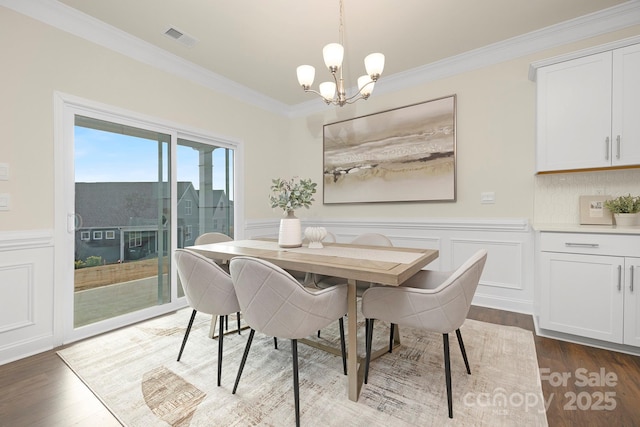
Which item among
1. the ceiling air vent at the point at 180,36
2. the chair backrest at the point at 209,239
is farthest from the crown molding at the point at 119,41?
the chair backrest at the point at 209,239

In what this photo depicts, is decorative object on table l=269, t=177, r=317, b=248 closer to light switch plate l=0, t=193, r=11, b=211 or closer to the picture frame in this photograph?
the picture frame

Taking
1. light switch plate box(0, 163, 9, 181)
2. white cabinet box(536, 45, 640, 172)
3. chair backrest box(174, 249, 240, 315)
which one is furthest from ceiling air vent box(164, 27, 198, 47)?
white cabinet box(536, 45, 640, 172)

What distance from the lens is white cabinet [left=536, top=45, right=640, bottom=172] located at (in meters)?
2.27

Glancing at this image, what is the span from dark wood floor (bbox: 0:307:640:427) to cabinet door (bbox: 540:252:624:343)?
16 cm

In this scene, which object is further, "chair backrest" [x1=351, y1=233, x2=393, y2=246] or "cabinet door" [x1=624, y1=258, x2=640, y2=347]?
"chair backrest" [x1=351, y1=233, x2=393, y2=246]

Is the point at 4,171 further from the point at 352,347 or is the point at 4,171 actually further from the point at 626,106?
the point at 626,106

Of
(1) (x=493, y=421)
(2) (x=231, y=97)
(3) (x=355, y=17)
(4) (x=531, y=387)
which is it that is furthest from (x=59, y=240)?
(4) (x=531, y=387)

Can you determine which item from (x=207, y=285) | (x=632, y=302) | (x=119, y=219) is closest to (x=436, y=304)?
(x=207, y=285)

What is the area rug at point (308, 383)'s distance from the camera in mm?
→ 1506

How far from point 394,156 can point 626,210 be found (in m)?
2.13

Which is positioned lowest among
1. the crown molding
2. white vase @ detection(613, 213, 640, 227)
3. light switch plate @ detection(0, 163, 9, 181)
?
white vase @ detection(613, 213, 640, 227)

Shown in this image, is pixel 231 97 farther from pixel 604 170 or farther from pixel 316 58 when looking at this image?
pixel 604 170

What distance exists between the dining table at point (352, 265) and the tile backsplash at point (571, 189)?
1.57 metres

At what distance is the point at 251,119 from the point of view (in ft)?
13.3
